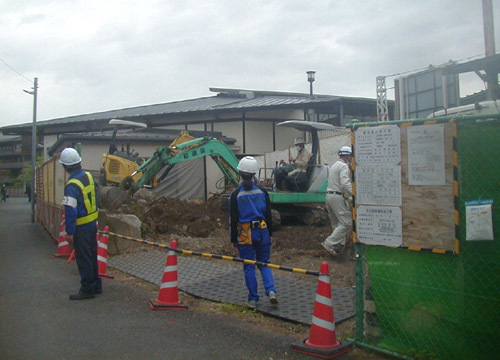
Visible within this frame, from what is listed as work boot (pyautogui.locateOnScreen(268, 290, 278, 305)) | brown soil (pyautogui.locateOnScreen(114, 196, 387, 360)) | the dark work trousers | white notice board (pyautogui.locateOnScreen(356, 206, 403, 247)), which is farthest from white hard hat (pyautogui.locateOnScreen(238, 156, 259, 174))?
the dark work trousers

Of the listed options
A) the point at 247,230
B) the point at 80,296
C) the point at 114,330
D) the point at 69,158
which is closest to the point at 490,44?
the point at 247,230

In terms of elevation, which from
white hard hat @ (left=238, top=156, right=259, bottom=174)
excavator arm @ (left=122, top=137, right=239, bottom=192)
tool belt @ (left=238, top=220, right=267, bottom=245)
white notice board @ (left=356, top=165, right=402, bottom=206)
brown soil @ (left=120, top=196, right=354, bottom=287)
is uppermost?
excavator arm @ (left=122, top=137, right=239, bottom=192)

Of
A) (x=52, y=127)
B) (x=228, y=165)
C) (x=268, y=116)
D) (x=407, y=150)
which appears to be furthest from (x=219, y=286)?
(x=52, y=127)

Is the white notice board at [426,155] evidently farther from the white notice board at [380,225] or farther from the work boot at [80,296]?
the work boot at [80,296]

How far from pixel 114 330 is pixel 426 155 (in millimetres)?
3657

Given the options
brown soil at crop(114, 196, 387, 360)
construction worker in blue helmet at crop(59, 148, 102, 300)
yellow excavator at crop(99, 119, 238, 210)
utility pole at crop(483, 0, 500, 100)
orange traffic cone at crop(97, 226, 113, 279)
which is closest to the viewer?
brown soil at crop(114, 196, 387, 360)

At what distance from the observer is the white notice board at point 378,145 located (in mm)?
4293

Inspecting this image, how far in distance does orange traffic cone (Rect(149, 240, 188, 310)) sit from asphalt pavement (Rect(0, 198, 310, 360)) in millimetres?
109

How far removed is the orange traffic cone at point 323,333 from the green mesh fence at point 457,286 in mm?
347

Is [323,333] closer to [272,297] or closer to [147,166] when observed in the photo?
[272,297]

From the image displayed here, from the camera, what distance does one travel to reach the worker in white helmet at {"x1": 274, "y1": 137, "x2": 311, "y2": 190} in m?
12.4

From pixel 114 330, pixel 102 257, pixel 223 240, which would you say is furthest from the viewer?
pixel 223 240

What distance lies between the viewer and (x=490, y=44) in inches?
520

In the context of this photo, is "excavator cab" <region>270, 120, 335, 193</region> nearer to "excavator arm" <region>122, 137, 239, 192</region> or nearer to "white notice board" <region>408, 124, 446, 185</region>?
"excavator arm" <region>122, 137, 239, 192</region>
